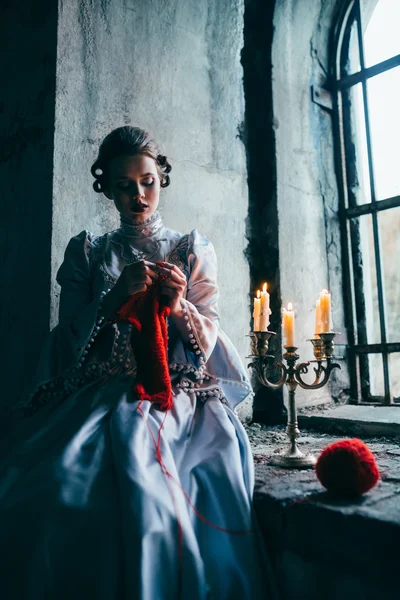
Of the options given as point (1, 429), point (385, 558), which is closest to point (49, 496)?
point (385, 558)

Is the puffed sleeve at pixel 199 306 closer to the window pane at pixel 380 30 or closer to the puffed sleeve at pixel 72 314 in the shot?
the puffed sleeve at pixel 72 314

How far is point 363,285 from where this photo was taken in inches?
116

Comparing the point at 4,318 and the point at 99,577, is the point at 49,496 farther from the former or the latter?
the point at 4,318

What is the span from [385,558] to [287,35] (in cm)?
276

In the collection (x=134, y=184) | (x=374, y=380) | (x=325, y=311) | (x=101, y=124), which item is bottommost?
(x=374, y=380)

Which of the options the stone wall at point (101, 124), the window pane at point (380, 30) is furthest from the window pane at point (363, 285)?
the window pane at point (380, 30)

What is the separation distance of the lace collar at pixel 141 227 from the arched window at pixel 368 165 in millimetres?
1396

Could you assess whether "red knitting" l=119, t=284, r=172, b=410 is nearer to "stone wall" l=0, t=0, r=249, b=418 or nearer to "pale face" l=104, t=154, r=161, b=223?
"pale face" l=104, t=154, r=161, b=223

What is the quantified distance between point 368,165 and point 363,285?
0.69 meters

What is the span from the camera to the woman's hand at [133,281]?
61.6 inches

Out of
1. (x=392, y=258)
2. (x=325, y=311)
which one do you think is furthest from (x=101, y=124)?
(x=392, y=258)

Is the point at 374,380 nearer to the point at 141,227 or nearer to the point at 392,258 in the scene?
the point at 141,227

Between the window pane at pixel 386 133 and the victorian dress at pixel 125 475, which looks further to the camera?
the window pane at pixel 386 133

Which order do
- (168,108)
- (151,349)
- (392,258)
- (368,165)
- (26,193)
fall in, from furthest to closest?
(392,258) < (368,165) < (168,108) < (26,193) < (151,349)
